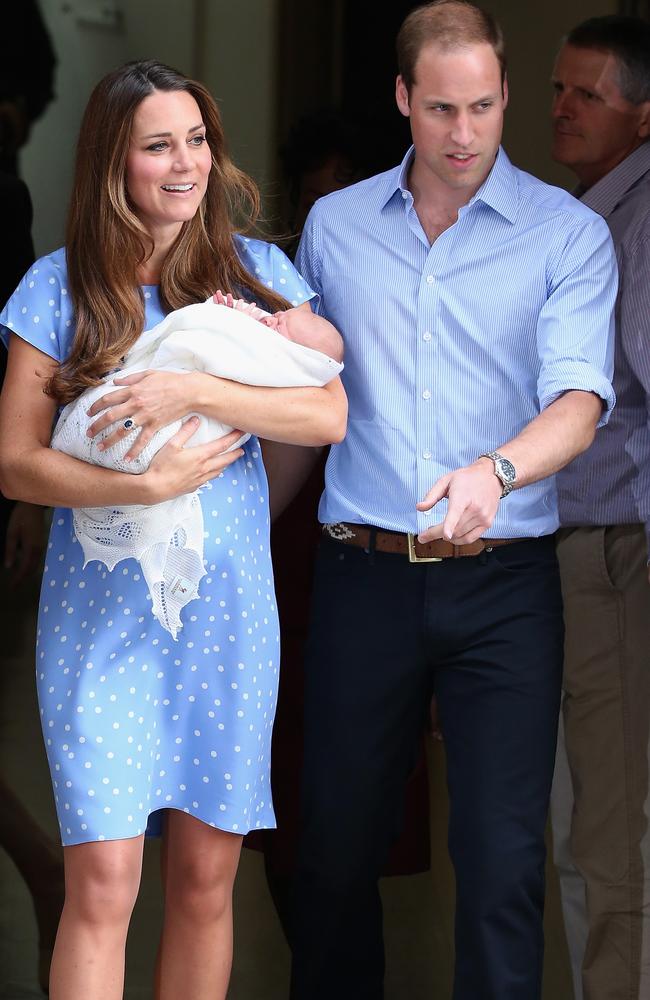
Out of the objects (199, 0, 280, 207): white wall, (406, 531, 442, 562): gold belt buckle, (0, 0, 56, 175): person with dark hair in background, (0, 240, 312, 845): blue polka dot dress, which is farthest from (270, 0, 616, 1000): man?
(0, 0, 56, 175): person with dark hair in background

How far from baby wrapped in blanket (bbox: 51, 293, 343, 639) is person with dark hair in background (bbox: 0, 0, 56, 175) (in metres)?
1.85

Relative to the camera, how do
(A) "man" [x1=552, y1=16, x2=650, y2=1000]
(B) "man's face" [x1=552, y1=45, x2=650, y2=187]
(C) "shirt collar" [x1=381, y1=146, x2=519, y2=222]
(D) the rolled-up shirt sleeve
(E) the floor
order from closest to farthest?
1. (D) the rolled-up shirt sleeve
2. (C) "shirt collar" [x1=381, y1=146, x2=519, y2=222]
3. (A) "man" [x1=552, y1=16, x2=650, y2=1000]
4. (B) "man's face" [x1=552, y1=45, x2=650, y2=187]
5. (E) the floor

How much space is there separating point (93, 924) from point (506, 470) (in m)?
0.93

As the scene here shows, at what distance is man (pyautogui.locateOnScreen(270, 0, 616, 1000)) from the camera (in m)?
2.64

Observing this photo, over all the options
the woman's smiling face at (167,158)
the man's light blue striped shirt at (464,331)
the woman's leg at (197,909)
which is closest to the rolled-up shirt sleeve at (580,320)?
the man's light blue striped shirt at (464,331)

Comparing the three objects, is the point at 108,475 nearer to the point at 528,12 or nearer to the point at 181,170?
the point at 181,170

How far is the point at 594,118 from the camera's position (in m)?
3.32

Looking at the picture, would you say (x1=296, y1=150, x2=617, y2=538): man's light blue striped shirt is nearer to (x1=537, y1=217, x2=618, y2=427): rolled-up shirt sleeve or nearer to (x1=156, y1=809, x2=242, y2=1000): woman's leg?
(x1=537, y1=217, x2=618, y2=427): rolled-up shirt sleeve

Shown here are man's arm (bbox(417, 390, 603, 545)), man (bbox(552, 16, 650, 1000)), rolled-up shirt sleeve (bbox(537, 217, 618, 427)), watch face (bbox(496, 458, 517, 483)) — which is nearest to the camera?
man's arm (bbox(417, 390, 603, 545))

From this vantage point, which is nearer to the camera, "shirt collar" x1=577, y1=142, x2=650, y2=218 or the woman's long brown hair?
the woman's long brown hair

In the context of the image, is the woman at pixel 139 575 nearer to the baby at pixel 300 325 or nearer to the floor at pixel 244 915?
the baby at pixel 300 325

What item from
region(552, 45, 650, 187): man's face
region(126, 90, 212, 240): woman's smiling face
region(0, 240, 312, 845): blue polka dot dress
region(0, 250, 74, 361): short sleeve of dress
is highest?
region(552, 45, 650, 187): man's face

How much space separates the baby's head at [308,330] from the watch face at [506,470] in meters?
0.33

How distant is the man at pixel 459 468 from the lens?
264 cm
